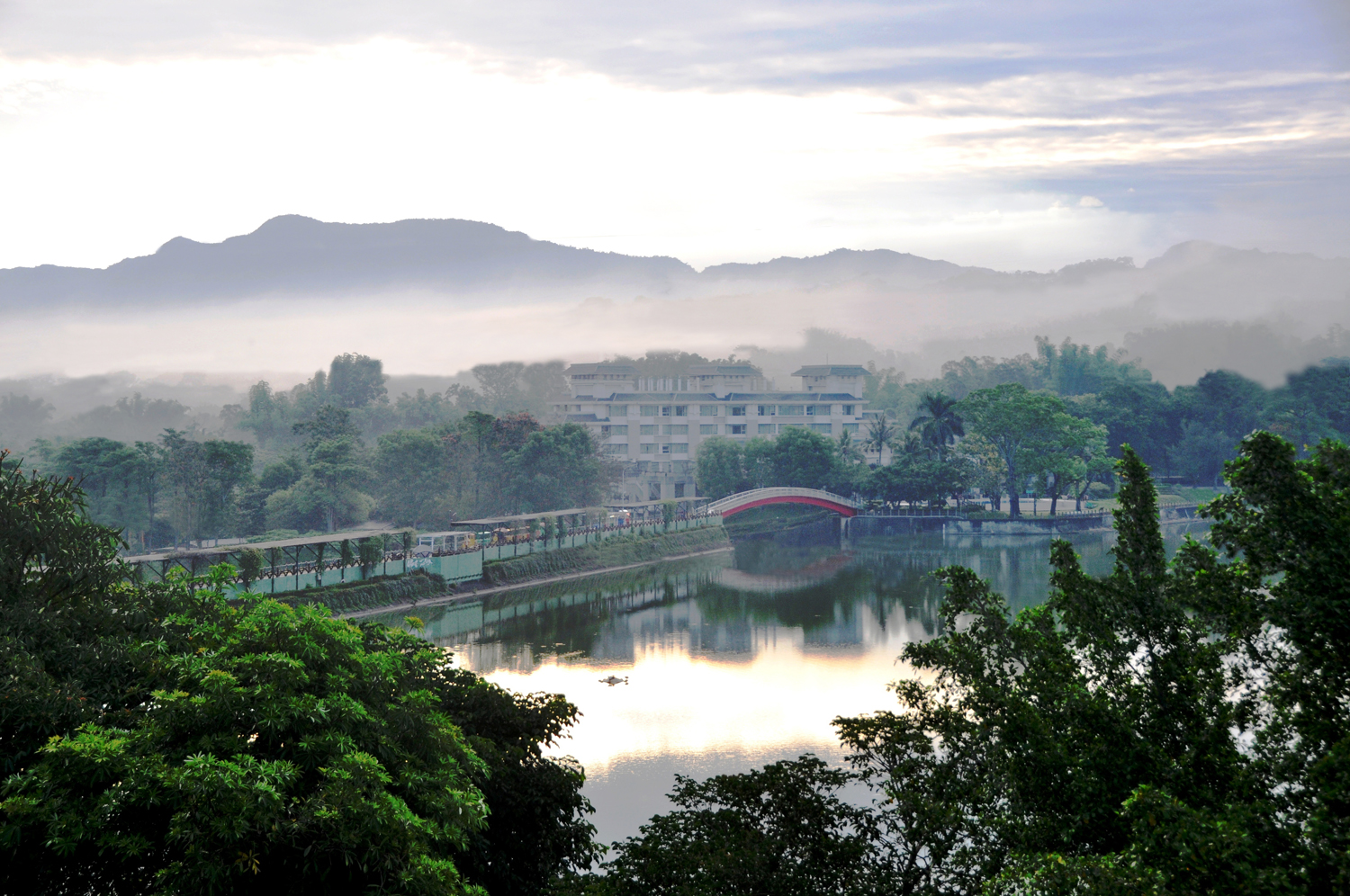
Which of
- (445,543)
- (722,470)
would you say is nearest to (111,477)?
(445,543)

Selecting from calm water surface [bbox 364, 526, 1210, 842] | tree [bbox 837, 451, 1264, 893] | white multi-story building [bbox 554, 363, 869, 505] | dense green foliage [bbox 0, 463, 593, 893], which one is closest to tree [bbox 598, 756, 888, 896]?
tree [bbox 837, 451, 1264, 893]

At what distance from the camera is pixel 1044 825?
8.62 m

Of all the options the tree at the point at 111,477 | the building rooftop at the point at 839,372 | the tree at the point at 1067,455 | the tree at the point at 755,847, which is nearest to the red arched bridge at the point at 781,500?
the tree at the point at 1067,455

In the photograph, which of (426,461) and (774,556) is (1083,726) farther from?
(426,461)

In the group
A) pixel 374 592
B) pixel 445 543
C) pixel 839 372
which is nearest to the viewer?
pixel 374 592

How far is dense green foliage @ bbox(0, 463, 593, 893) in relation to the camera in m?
7.78

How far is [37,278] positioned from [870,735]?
213449mm

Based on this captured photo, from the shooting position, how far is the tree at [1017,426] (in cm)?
5859

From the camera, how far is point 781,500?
5941 centimetres

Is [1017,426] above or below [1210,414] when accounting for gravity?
below

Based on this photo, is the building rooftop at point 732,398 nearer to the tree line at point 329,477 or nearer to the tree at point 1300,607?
the tree line at point 329,477

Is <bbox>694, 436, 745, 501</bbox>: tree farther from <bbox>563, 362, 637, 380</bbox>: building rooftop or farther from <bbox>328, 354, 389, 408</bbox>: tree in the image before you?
<bbox>328, 354, 389, 408</bbox>: tree

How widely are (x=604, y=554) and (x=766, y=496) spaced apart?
594 inches

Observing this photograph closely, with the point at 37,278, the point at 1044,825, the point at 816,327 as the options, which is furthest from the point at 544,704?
the point at 37,278
